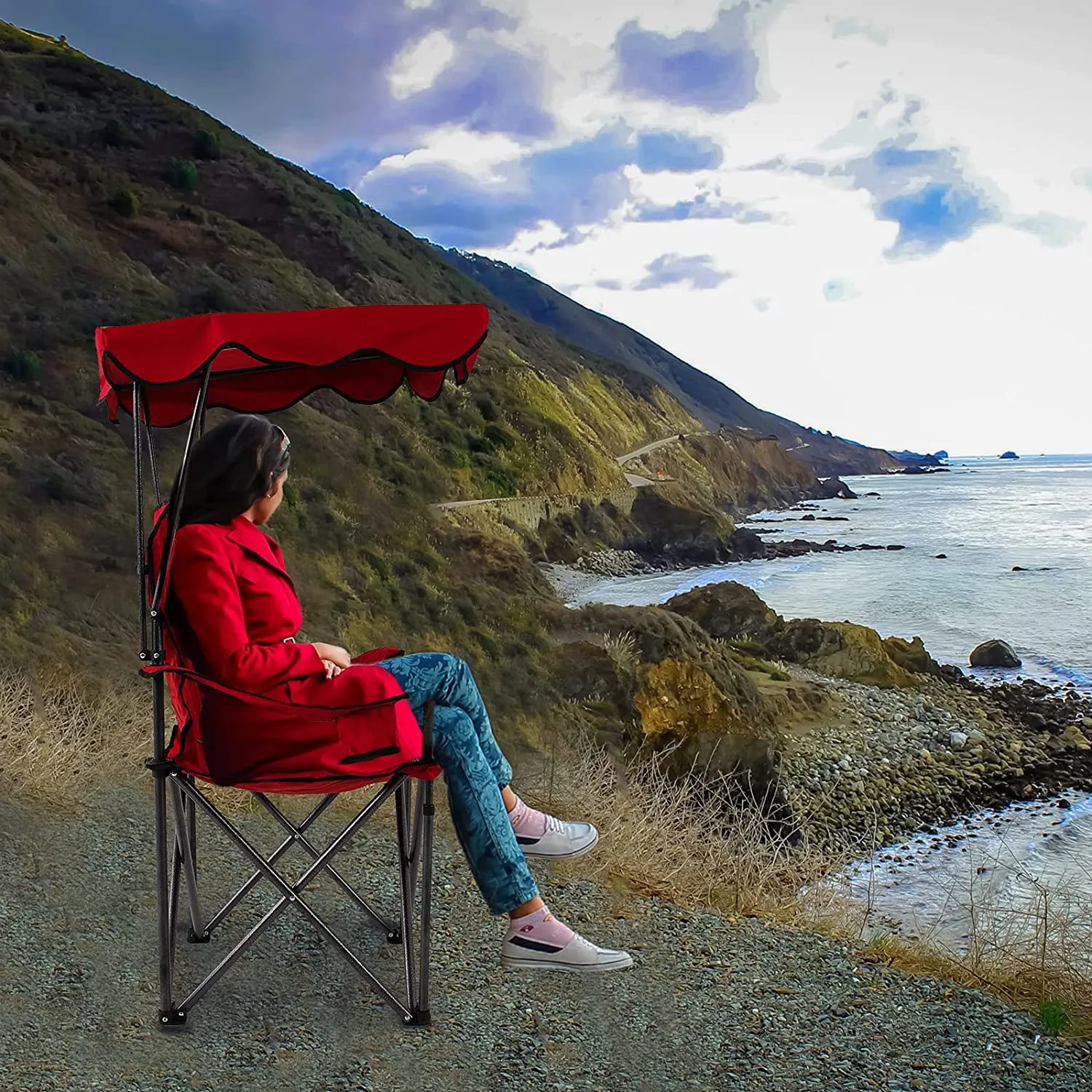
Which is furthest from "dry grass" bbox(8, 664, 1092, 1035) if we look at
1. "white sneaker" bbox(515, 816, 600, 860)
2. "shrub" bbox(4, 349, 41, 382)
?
"shrub" bbox(4, 349, 41, 382)

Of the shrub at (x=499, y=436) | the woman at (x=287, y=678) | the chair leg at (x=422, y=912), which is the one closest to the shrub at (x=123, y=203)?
the shrub at (x=499, y=436)

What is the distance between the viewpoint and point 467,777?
2.84 meters

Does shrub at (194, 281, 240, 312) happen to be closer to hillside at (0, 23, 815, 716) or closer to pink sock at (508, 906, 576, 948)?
hillside at (0, 23, 815, 716)

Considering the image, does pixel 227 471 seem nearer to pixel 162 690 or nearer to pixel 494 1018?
pixel 162 690

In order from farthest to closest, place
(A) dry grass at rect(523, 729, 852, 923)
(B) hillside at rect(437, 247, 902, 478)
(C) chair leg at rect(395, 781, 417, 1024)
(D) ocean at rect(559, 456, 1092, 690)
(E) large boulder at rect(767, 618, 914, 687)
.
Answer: (B) hillside at rect(437, 247, 902, 478) → (D) ocean at rect(559, 456, 1092, 690) → (E) large boulder at rect(767, 618, 914, 687) → (A) dry grass at rect(523, 729, 852, 923) → (C) chair leg at rect(395, 781, 417, 1024)

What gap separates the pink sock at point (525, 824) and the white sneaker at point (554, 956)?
38cm

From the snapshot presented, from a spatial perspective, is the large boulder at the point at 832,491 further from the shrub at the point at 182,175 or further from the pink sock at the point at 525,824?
the pink sock at the point at 525,824

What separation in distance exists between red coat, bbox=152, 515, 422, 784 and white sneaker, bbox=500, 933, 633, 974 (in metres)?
0.70

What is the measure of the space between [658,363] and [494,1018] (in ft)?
464

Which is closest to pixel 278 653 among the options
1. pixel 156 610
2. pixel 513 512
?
pixel 156 610

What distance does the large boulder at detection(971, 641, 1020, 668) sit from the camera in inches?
979

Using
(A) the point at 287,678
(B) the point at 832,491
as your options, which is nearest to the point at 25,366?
(A) the point at 287,678

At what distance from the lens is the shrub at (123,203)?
34.2m

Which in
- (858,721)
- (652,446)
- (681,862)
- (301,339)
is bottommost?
(858,721)
